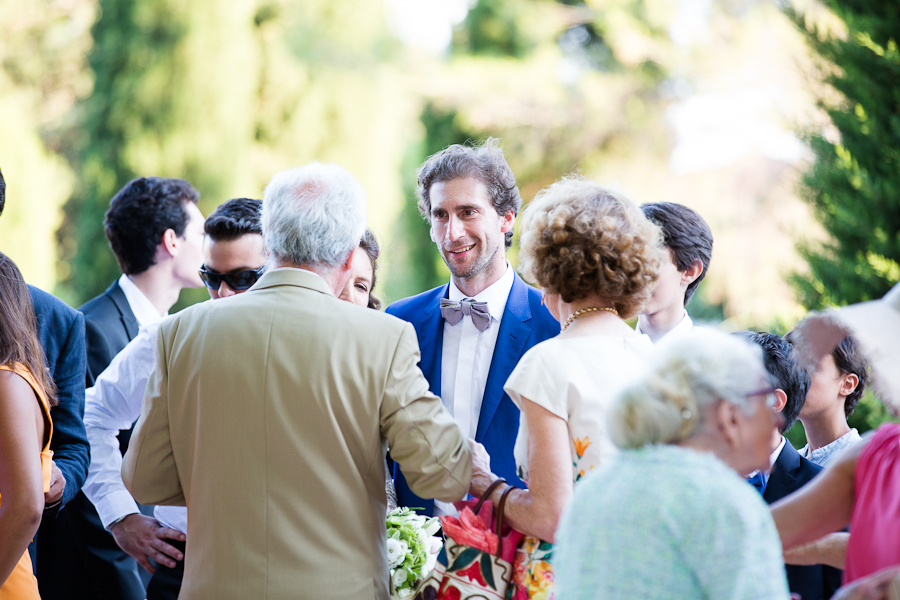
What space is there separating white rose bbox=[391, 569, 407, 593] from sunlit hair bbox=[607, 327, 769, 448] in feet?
3.05

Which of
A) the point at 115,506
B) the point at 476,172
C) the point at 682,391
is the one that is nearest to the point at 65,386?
the point at 115,506

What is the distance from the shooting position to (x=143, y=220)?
4.11 metres

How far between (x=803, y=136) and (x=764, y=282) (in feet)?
19.6

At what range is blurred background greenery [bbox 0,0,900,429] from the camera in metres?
10.4

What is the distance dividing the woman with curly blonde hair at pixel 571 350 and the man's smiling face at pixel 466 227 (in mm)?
1050

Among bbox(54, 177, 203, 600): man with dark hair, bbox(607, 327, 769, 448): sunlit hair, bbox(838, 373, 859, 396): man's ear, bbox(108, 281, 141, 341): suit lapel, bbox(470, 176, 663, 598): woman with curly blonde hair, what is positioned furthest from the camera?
bbox(108, 281, 141, 341): suit lapel

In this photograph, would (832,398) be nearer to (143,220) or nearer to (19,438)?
(19,438)

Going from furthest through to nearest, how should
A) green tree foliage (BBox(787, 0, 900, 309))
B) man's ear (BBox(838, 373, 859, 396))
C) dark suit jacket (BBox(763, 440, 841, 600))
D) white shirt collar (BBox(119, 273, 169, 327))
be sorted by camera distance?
1. green tree foliage (BBox(787, 0, 900, 309))
2. white shirt collar (BBox(119, 273, 169, 327))
3. man's ear (BBox(838, 373, 859, 396))
4. dark suit jacket (BBox(763, 440, 841, 600))

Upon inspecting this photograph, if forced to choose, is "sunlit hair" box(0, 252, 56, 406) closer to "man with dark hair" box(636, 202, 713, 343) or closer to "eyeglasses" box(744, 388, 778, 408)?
"eyeglasses" box(744, 388, 778, 408)

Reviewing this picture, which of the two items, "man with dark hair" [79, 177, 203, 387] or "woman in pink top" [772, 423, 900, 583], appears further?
"man with dark hair" [79, 177, 203, 387]

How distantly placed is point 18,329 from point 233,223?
972 mm

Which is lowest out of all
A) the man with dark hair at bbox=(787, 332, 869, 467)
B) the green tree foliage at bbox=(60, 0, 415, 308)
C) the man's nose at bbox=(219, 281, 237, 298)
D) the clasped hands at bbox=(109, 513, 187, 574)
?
the clasped hands at bbox=(109, 513, 187, 574)

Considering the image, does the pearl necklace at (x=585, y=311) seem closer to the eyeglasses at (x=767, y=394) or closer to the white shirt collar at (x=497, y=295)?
the eyeglasses at (x=767, y=394)

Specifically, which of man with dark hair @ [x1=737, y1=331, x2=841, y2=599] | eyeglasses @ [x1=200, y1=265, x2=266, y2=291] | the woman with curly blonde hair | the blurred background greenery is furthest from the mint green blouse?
the blurred background greenery
